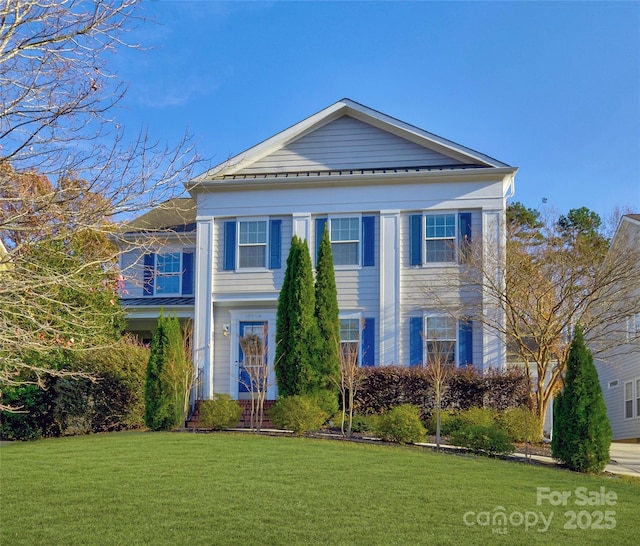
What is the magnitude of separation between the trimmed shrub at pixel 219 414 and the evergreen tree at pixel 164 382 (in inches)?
23.2

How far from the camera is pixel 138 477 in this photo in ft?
34.2

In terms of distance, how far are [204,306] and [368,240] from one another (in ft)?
14.7

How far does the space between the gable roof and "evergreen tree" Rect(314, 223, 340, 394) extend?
292 cm

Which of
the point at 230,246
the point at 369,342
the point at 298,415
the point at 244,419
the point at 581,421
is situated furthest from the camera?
the point at 230,246

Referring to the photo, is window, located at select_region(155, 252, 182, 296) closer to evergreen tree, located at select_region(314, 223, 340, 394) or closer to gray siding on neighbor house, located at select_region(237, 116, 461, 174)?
gray siding on neighbor house, located at select_region(237, 116, 461, 174)

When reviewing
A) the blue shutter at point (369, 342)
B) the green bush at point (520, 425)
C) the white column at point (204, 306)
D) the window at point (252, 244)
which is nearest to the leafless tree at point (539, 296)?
the blue shutter at point (369, 342)

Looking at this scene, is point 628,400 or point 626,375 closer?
point 628,400

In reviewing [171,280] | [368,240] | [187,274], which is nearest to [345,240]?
[368,240]

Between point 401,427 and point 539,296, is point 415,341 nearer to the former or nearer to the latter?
point 539,296

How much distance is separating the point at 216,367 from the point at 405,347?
4.84 m

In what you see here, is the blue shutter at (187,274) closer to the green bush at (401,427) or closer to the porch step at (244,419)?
the porch step at (244,419)

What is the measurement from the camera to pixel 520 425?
47.2ft

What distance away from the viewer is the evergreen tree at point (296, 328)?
54.1 ft

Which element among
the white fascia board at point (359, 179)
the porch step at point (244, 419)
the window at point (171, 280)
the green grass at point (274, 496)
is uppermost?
the white fascia board at point (359, 179)
